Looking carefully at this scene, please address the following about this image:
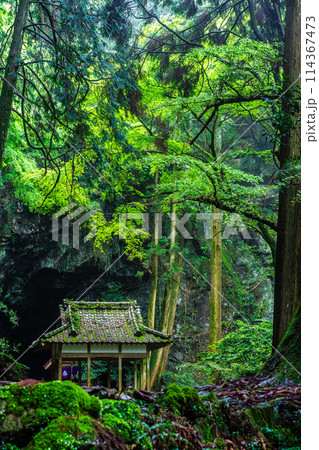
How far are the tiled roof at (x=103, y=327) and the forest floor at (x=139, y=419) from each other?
727cm

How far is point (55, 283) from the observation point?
611 inches

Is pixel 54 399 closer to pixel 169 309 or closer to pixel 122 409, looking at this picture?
pixel 122 409

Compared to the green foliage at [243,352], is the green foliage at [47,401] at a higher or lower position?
higher

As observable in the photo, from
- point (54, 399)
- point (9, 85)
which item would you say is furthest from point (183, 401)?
point (9, 85)

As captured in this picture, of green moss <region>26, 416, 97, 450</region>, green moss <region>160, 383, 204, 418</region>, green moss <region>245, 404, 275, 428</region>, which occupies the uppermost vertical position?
green moss <region>26, 416, 97, 450</region>

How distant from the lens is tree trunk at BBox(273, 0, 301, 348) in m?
4.95

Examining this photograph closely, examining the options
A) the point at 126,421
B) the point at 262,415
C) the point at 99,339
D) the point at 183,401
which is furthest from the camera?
the point at 99,339

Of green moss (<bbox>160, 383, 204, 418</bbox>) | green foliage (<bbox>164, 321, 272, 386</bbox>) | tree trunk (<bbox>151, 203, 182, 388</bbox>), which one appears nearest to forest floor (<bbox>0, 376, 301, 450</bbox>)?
green moss (<bbox>160, 383, 204, 418</bbox>)

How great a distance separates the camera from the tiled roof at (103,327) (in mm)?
9633

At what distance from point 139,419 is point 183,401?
388 mm

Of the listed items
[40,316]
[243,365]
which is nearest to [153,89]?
[243,365]

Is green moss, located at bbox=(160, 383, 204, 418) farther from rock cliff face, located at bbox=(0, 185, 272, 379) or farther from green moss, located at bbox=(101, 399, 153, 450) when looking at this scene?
rock cliff face, located at bbox=(0, 185, 272, 379)

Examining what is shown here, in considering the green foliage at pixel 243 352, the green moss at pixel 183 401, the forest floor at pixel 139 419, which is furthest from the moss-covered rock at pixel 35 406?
the green foliage at pixel 243 352

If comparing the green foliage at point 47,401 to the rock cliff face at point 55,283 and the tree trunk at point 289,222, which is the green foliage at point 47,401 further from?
the rock cliff face at point 55,283
